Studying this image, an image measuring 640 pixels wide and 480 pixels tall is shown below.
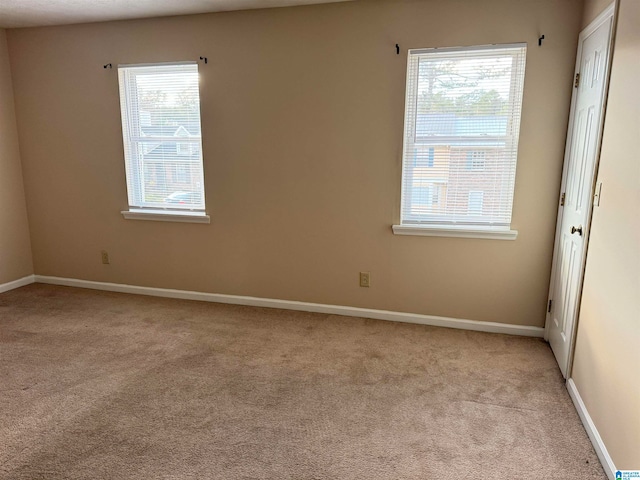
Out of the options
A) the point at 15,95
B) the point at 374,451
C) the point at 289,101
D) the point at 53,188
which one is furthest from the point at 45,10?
the point at 374,451

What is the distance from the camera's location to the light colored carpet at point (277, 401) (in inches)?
76.3

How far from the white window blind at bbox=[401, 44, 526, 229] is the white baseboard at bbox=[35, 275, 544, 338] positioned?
2.58 feet

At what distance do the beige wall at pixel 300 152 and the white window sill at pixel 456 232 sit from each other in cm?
6

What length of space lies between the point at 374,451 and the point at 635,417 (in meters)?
1.09

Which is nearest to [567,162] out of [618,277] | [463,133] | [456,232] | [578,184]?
[578,184]

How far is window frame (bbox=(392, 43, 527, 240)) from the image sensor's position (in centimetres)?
295

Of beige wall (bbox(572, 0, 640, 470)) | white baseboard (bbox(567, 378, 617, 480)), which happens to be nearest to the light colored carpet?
white baseboard (bbox(567, 378, 617, 480))

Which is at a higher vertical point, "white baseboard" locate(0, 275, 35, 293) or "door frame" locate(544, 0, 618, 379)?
"door frame" locate(544, 0, 618, 379)

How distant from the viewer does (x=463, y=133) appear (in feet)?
10.2

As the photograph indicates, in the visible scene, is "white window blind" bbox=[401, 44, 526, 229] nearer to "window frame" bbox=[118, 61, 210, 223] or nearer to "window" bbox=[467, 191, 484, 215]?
"window" bbox=[467, 191, 484, 215]

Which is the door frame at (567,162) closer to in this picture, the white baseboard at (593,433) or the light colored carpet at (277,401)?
the white baseboard at (593,433)

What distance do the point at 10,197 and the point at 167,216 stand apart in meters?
1.75

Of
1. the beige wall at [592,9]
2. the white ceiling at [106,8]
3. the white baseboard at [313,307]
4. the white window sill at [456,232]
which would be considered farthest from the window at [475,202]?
the white ceiling at [106,8]

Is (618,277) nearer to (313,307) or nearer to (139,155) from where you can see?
(313,307)
